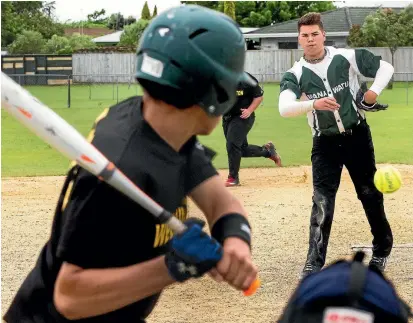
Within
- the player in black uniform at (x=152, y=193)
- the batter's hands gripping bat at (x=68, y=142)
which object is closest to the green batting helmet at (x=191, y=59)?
the player in black uniform at (x=152, y=193)

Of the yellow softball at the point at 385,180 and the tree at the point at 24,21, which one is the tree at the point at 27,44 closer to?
the tree at the point at 24,21

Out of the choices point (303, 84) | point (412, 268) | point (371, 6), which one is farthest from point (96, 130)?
point (371, 6)

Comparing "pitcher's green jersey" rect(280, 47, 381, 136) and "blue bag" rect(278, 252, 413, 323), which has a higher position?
"blue bag" rect(278, 252, 413, 323)

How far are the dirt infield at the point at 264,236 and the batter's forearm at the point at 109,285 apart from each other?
13.2ft

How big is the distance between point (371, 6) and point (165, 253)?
5548 centimetres

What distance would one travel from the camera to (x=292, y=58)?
43469mm

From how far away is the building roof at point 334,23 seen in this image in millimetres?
53125

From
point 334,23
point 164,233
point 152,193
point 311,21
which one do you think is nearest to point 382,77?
point 311,21

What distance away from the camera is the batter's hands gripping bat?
2.54m

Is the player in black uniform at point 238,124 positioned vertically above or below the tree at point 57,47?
above

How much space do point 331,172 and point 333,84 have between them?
795 millimetres

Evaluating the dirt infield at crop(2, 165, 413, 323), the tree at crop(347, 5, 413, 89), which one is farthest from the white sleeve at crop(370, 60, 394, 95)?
the tree at crop(347, 5, 413, 89)

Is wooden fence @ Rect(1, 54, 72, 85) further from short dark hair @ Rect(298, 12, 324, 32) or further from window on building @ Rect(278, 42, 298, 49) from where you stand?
short dark hair @ Rect(298, 12, 324, 32)

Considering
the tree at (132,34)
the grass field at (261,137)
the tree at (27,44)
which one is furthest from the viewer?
the tree at (132,34)
